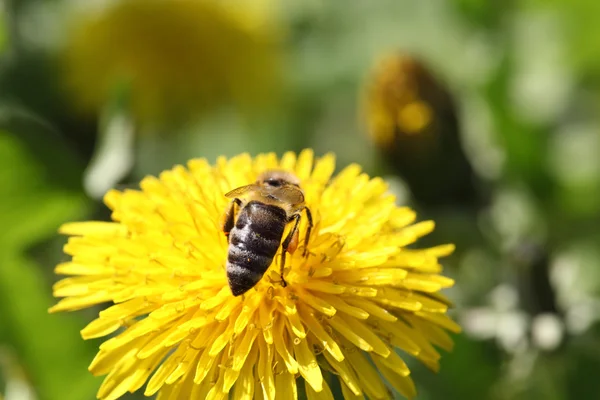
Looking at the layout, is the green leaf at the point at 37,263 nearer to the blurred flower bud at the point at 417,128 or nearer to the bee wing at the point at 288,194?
the bee wing at the point at 288,194

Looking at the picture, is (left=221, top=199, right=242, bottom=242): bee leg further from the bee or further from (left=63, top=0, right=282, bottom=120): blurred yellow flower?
(left=63, top=0, right=282, bottom=120): blurred yellow flower

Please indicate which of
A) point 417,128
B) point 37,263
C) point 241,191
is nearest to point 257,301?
point 241,191

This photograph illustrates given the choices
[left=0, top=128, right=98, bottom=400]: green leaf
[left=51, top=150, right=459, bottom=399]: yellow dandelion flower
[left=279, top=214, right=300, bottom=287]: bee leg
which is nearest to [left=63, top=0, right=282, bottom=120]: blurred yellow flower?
[left=0, top=128, right=98, bottom=400]: green leaf

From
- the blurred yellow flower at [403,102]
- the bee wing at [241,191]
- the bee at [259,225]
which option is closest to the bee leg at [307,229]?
the bee at [259,225]

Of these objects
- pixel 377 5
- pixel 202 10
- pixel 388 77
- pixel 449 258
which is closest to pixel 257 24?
pixel 202 10

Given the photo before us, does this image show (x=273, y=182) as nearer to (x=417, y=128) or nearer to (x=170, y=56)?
(x=417, y=128)

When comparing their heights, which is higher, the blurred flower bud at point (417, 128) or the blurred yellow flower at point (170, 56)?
the blurred yellow flower at point (170, 56)
